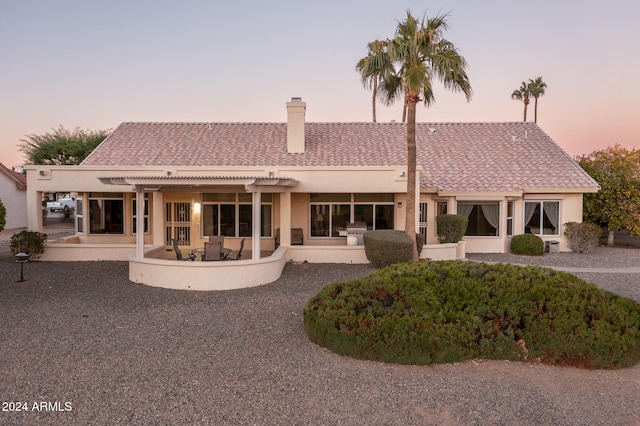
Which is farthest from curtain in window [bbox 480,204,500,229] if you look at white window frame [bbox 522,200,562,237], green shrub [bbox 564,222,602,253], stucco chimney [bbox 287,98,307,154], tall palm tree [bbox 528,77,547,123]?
tall palm tree [bbox 528,77,547,123]

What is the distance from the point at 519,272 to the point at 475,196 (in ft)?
36.9

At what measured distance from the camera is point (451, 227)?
15586 millimetres

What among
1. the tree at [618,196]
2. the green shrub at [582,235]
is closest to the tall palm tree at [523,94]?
the tree at [618,196]

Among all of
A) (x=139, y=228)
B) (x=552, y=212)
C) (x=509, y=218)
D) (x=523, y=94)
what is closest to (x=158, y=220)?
(x=139, y=228)

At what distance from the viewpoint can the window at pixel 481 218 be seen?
57.1ft

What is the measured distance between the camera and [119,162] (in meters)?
17.4

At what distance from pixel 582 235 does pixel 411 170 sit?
9.42 m

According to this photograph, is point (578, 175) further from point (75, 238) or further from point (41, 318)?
point (75, 238)

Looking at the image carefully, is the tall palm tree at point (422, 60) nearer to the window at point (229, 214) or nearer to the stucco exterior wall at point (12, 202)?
the window at point (229, 214)

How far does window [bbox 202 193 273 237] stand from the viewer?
16453 millimetres

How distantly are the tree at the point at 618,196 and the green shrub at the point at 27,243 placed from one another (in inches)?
916

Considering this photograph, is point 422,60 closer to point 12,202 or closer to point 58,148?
point 12,202

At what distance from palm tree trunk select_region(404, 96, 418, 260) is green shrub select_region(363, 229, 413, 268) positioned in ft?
0.91

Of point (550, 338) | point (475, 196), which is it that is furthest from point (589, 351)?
point (475, 196)
